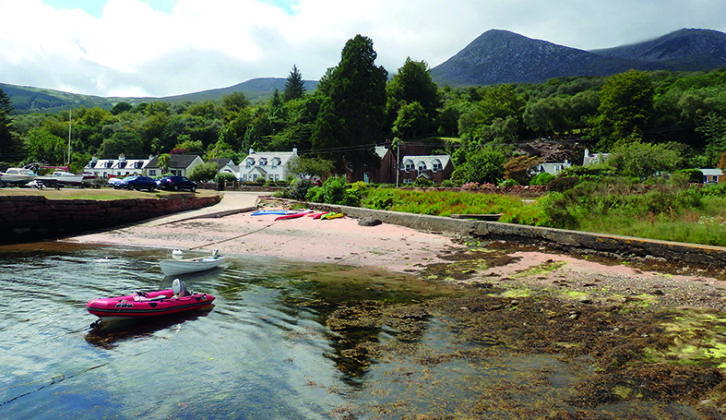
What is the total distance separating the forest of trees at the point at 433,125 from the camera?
51719mm

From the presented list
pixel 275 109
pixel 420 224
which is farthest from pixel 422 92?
pixel 420 224

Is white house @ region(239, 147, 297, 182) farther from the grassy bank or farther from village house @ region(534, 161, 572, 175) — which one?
the grassy bank

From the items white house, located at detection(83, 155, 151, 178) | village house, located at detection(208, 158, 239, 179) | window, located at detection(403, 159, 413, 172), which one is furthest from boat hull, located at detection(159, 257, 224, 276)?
white house, located at detection(83, 155, 151, 178)

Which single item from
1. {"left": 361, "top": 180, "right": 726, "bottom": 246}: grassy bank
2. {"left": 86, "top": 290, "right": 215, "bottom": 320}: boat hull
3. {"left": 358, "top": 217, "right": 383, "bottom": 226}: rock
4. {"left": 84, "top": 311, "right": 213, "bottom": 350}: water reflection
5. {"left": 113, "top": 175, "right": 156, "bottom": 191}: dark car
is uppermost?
{"left": 113, "top": 175, "right": 156, "bottom": 191}: dark car

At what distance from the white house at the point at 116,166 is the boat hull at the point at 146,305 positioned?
107m

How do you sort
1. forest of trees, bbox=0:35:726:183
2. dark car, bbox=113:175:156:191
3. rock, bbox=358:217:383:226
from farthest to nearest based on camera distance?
forest of trees, bbox=0:35:726:183 < dark car, bbox=113:175:156:191 < rock, bbox=358:217:383:226

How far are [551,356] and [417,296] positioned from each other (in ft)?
13.1

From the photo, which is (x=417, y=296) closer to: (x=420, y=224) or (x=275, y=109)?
(x=420, y=224)

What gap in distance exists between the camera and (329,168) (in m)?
52.5

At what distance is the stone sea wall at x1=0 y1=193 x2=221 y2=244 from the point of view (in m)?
20.1

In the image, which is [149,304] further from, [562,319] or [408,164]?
[408,164]

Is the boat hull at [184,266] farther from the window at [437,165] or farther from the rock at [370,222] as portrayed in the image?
the window at [437,165]

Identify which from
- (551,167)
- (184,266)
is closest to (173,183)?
(184,266)

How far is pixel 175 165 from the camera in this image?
100812 mm
